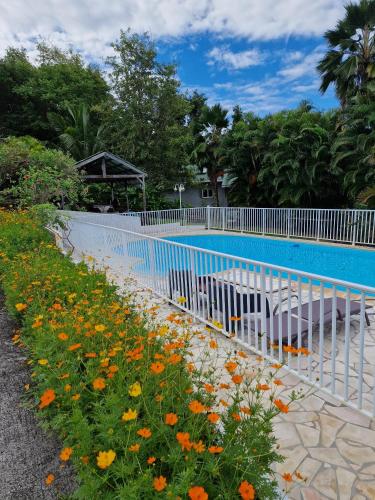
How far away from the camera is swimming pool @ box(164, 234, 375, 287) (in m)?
8.95

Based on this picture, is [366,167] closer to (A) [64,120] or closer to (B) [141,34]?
(B) [141,34]

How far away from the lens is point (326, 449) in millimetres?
2252

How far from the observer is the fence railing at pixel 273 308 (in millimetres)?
2631

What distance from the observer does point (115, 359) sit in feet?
6.64

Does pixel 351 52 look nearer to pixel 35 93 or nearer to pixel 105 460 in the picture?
pixel 105 460

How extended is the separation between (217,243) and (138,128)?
27.8 feet

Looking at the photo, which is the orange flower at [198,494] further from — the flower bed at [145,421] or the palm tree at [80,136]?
the palm tree at [80,136]

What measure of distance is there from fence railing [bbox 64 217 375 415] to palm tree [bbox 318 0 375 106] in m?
10.8

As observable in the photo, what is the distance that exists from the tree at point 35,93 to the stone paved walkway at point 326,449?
79.2ft

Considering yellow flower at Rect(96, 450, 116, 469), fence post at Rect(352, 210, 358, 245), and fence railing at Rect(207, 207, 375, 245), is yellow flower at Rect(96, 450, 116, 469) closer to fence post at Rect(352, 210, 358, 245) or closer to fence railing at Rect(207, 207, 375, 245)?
fence railing at Rect(207, 207, 375, 245)

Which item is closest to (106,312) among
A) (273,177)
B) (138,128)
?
(273,177)

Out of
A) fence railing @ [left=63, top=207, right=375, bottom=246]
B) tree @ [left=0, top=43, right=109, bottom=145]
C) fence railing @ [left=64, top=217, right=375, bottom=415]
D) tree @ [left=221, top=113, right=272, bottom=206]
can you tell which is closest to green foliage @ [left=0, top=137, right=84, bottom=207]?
→ fence railing @ [left=63, top=207, right=375, bottom=246]

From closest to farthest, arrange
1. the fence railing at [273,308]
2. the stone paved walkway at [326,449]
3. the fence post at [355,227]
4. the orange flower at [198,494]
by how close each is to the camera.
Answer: the orange flower at [198,494], the stone paved walkway at [326,449], the fence railing at [273,308], the fence post at [355,227]

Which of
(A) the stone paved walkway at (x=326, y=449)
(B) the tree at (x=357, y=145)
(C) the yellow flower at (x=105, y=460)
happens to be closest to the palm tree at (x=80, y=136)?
(B) the tree at (x=357, y=145)
